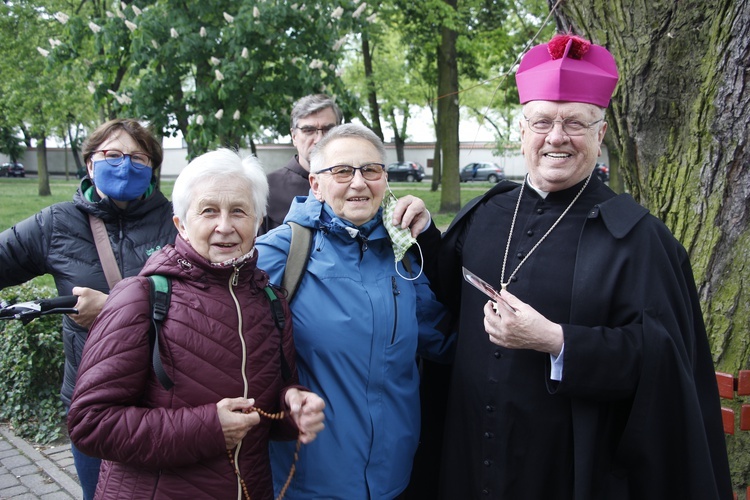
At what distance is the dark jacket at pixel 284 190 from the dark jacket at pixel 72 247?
4.47ft

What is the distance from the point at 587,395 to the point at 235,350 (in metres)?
1.17

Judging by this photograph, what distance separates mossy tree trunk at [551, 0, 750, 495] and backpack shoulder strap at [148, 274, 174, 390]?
2.47 m

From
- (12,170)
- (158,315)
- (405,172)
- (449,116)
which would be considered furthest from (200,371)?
(12,170)

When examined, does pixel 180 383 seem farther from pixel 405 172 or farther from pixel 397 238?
pixel 405 172

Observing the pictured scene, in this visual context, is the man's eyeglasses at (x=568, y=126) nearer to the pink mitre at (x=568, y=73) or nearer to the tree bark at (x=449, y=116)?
the pink mitre at (x=568, y=73)

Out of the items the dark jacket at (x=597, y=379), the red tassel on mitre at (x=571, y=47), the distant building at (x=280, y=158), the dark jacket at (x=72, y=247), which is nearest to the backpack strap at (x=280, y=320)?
the dark jacket at (x=597, y=379)

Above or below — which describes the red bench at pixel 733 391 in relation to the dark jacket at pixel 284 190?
below

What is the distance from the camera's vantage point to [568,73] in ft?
7.40

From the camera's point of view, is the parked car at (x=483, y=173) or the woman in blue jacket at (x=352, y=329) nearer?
the woman in blue jacket at (x=352, y=329)

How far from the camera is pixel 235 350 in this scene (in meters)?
1.98

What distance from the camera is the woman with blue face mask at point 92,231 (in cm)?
270

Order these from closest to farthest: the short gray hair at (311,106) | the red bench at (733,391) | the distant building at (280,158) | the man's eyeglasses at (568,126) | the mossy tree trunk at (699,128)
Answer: the man's eyeglasses at (568,126) < the mossy tree trunk at (699,128) < the red bench at (733,391) < the short gray hair at (311,106) < the distant building at (280,158)

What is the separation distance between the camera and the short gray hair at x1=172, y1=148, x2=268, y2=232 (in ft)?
6.79

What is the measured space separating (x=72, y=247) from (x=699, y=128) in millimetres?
2912
